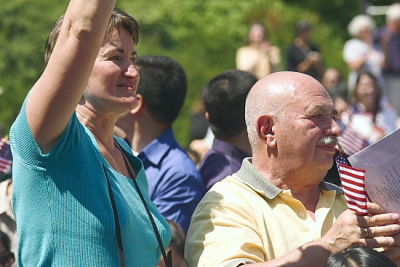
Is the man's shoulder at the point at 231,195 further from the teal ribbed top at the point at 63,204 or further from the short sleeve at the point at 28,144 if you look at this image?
the short sleeve at the point at 28,144

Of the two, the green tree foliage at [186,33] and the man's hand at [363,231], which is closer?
the man's hand at [363,231]

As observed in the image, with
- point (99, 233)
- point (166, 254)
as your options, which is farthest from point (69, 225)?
point (166, 254)

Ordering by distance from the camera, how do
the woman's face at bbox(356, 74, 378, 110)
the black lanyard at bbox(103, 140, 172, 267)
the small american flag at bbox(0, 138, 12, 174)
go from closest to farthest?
the black lanyard at bbox(103, 140, 172, 267) → the small american flag at bbox(0, 138, 12, 174) → the woman's face at bbox(356, 74, 378, 110)

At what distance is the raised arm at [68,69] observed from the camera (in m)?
3.41

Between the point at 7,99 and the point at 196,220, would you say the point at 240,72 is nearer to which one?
the point at 196,220

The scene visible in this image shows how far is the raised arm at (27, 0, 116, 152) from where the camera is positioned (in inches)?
134

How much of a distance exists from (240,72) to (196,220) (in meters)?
1.97

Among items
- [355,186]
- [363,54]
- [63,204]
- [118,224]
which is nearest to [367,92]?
[363,54]

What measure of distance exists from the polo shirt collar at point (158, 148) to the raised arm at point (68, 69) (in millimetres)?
2343

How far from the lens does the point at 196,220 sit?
4.39 m

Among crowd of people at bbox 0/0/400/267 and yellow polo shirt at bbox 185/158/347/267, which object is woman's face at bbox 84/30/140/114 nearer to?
crowd of people at bbox 0/0/400/267

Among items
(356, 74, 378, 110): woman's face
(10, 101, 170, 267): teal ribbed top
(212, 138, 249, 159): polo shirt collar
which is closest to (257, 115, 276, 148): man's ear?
(10, 101, 170, 267): teal ribbed top

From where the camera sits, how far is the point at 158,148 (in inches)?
232

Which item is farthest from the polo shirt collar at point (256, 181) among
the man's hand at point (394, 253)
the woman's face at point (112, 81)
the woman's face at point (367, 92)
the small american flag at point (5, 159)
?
the woman's face at point (367, 92)
